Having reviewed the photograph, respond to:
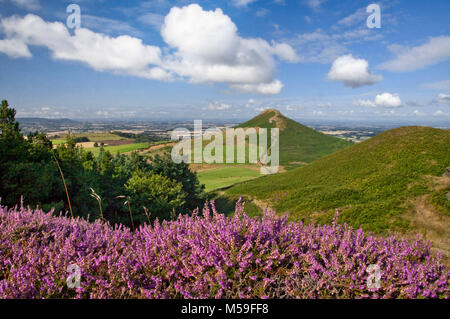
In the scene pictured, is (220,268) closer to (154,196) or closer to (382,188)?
(154,196)

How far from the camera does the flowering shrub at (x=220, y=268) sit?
2424 mm

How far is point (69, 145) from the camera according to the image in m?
23.2

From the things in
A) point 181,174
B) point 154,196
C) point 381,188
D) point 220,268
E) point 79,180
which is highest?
point 220,268

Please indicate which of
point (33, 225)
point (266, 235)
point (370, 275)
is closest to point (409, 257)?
point (370, 275)

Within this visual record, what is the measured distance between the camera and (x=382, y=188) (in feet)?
58.6

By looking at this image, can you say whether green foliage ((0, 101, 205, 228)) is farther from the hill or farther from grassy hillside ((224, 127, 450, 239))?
grassy hillside ((224, 127, 450, 239))

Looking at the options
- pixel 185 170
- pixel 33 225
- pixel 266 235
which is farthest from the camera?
pixel 185 170

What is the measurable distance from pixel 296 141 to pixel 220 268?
11257cm

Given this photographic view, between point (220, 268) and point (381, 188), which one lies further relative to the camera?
point (381, 188)

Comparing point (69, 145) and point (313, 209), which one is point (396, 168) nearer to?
point (313, 209)

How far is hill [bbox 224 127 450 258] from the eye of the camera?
1326cm

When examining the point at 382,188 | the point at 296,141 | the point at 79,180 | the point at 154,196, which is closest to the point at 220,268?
the point at 79,180
